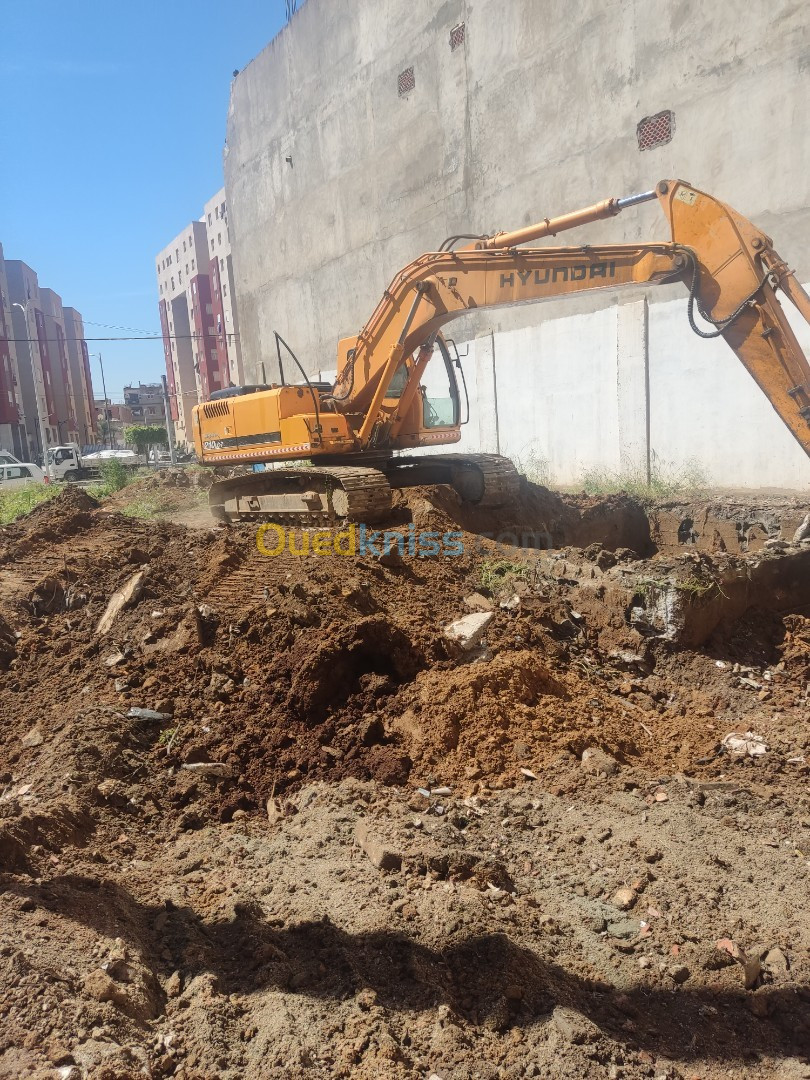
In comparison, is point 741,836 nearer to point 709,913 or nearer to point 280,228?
point 709,913

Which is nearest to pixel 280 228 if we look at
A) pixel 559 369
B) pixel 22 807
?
pixel 559 369

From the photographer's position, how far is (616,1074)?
2.31 meters

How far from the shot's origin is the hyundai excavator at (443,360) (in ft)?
20.8

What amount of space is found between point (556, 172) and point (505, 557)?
9742 millimetres

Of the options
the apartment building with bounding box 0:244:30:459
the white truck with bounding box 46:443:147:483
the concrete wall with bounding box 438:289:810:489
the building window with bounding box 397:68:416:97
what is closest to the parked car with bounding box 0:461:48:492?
the white truck with bounding box 46:443:147:483

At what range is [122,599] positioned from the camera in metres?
6.80

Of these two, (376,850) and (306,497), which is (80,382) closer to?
(306,497)

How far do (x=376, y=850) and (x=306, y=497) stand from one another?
5853mm

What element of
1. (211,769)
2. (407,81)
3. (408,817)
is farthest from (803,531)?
(407,81)

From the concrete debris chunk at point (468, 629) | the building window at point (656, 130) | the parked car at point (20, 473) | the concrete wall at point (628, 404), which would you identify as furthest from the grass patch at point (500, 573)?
the parked car at point (20, 473)

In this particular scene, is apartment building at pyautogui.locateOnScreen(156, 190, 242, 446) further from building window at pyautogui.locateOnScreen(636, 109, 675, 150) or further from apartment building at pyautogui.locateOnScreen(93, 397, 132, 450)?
building window at pyautogui.locateOnScreen(636, 109, 675, 150)

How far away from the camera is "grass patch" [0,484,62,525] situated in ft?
51.3

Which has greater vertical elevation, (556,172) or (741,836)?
(556,172)

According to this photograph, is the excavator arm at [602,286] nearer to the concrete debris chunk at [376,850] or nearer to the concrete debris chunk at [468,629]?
the concrete debris chunk at [468,629]
